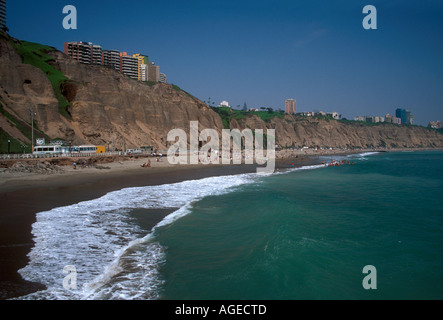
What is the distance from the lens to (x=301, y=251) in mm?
8500

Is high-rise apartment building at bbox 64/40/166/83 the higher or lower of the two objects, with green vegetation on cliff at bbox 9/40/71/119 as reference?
higher

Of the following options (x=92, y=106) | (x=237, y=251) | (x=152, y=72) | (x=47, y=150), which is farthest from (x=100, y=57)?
(x=237, y=251)

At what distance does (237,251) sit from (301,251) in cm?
190

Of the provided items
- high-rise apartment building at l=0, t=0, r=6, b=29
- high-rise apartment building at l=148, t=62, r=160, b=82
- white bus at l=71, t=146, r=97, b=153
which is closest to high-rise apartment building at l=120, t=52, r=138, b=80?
high-rise apartment building at l=148, t=62, r=160, b=82

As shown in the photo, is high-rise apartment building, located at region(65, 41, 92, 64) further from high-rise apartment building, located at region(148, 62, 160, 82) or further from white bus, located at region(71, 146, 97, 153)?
white bus, located at region(71, 146, 97, 153)

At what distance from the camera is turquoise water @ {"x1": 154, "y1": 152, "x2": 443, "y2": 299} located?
20.9 ft

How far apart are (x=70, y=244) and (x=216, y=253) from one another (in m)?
4.40

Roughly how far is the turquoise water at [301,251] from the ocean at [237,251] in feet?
0.10

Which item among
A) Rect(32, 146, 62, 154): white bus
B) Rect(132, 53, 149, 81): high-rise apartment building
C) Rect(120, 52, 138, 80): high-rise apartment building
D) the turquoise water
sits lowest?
the turquoise water

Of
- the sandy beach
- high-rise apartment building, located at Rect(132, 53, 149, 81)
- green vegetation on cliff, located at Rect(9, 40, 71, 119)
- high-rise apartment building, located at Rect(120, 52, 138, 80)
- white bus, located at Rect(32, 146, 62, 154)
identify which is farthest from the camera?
high-rise apartment building, located at Rect(132, 53, 149, 81)

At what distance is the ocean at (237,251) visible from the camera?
630 cm

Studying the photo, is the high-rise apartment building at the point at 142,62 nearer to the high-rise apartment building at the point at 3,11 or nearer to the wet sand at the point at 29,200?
the high-rise apartment building at the point at 3,11

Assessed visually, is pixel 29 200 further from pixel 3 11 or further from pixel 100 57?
pixel 3 11

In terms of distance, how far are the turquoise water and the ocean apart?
30 mm
